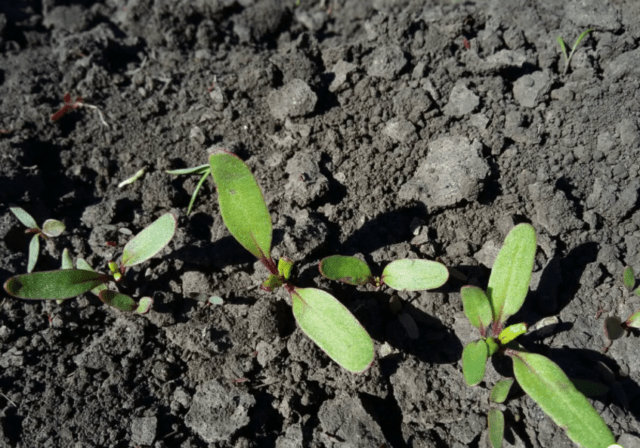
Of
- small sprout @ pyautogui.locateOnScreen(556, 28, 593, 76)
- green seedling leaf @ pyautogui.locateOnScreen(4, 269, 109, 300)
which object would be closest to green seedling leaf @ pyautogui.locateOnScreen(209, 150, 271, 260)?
green seedling leaf @ pyautogui.locateOnScreen(4, 269, 109, 300)

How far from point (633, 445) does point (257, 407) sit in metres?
1.14

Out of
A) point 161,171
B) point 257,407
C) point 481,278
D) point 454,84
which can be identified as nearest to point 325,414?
point 257,407

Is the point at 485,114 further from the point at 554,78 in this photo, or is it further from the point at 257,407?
the point at 257,407

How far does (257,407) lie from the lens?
1.62 m

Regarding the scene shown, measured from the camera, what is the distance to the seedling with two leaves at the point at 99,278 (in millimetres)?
1618

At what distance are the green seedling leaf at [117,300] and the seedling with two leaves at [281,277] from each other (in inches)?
18.5

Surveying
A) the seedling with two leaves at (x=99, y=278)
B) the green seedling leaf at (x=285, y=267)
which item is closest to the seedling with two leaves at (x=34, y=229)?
the seedling with two leaves at (x=99, y=278)

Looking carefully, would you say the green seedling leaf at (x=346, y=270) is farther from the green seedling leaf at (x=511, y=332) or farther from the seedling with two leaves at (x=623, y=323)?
the seedling with two leaves at (x=623, y=323)

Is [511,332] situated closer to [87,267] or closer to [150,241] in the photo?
[150,241]

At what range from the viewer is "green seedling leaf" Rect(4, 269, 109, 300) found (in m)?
1.59

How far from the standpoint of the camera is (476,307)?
5.11 ft

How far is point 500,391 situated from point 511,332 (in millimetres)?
183

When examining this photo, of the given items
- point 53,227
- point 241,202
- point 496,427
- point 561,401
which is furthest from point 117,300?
point 561,401

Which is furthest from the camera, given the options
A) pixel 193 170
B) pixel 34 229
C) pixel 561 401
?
pixel 193 170
